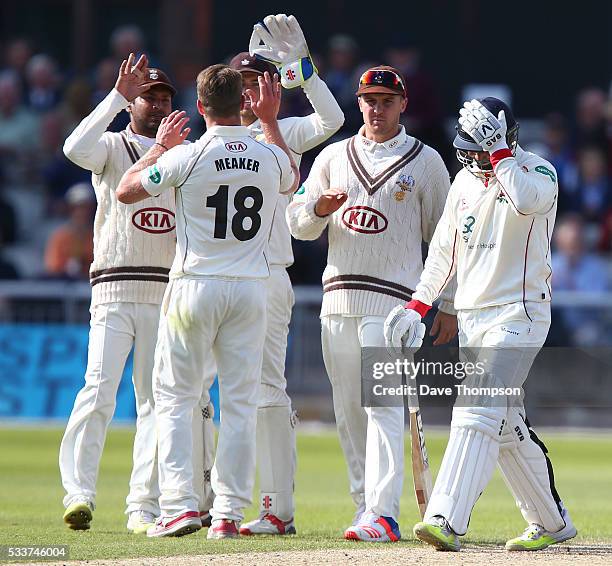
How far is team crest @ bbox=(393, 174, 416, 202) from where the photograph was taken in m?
8.27

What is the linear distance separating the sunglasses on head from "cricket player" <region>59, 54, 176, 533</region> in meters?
1.14

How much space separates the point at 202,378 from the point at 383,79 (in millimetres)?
1977

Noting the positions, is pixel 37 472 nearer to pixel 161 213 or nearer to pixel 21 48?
pixel 161 213

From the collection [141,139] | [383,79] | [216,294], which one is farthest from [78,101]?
[216,294]

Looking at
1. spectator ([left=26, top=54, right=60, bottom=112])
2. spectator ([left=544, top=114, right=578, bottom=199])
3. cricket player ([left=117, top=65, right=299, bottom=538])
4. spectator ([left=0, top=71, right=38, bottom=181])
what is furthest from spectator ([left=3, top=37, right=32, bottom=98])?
cricket player ([left=117, top=65, right=299, bottom=538])

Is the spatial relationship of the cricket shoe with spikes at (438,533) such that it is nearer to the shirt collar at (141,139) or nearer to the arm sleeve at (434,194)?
the arm sleeve at (434,194)

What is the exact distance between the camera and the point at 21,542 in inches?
299

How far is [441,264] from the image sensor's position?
305 inches

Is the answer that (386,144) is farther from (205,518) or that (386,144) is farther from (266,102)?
(205,518)

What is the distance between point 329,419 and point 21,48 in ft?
25.3

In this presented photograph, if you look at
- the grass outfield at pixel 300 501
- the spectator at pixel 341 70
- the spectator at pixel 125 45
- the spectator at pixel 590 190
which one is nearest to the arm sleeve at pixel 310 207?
the grass outfield at pixel 300 501

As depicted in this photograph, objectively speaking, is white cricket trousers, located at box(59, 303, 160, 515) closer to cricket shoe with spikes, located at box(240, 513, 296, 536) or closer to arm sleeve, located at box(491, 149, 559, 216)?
cricket shoe with spikes, located at box(240, 513, 296, 536)

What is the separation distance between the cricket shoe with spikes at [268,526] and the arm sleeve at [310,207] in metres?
1.58

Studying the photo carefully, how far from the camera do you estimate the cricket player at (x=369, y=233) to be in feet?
27.0
